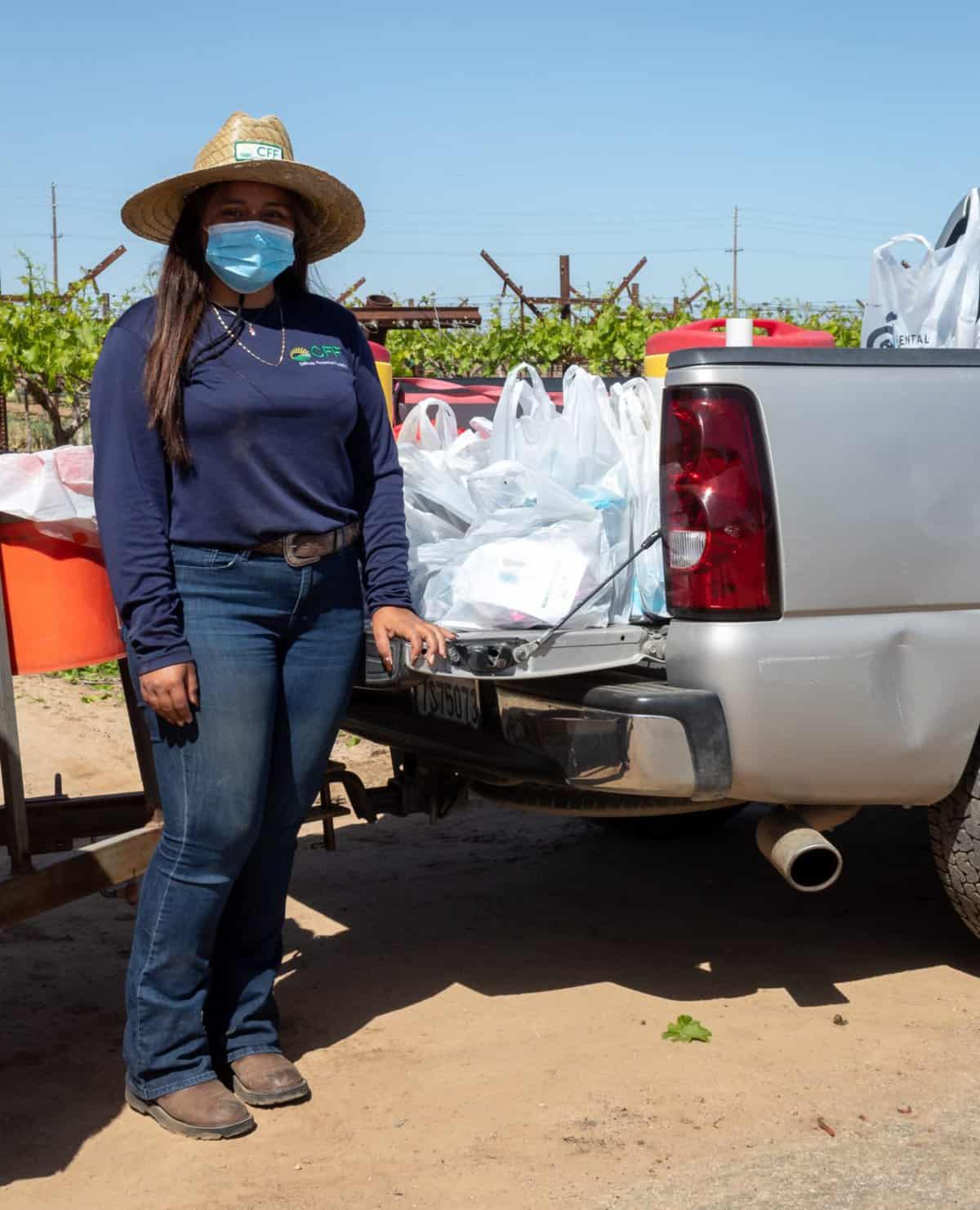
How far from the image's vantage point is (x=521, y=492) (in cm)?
391

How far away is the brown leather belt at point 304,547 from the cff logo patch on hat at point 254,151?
2.61 feet

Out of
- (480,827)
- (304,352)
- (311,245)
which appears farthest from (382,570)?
(480,827)

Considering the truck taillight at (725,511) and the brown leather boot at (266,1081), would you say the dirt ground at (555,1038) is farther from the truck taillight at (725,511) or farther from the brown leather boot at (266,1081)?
the truck taillight at (725,511)

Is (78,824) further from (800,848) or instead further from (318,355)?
(800,848)

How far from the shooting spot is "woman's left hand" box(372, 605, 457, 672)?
3.42m

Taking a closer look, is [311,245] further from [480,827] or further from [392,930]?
[480,827]

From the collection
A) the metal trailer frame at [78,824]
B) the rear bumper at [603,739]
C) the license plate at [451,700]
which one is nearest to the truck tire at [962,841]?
the rear bumper at [603,739]

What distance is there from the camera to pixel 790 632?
3463 millimetres

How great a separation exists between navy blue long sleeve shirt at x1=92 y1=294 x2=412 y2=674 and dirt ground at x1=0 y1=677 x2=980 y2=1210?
1.08 meters

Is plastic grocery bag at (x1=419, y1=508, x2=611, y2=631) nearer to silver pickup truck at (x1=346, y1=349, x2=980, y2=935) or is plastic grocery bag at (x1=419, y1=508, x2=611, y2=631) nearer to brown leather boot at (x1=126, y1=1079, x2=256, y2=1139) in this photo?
silver pickup truck at (x1=346, y1=349, x2=980, y2=935)

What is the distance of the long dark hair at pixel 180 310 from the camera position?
3.14 metres

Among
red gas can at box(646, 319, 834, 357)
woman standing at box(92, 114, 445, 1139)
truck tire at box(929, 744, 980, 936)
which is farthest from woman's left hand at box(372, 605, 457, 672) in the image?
red gas can at box(646, 319, 834, 357)

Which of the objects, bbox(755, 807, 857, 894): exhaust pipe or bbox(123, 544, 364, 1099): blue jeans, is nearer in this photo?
bbox(123, 544, 364, 1099): blue jeans

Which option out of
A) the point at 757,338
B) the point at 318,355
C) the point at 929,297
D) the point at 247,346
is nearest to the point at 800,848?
the point at 318,355
